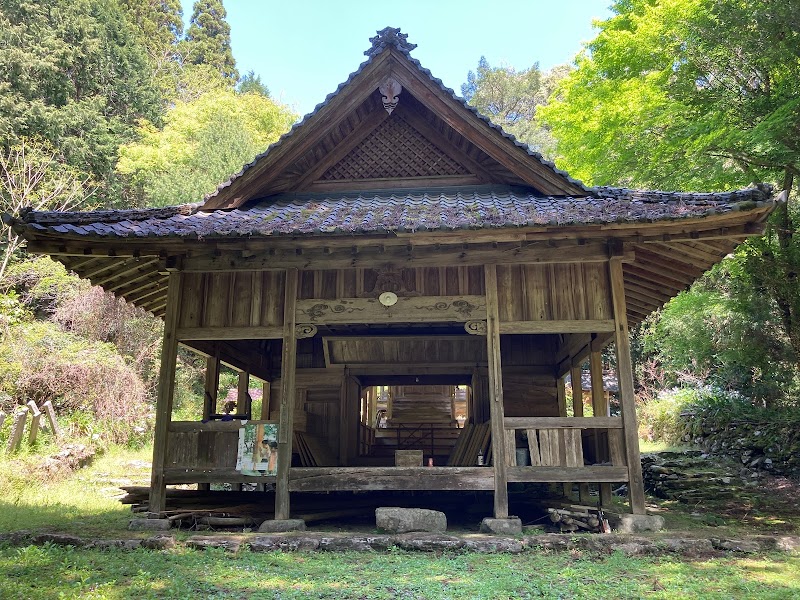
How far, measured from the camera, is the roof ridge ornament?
31.8ft

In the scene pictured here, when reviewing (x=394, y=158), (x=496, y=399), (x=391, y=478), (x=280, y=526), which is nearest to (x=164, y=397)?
(x=280, y=526)

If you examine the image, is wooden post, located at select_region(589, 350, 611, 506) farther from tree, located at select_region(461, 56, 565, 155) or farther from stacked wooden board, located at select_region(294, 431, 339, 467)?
tree, located at select_region(461, 56, 565, 155)

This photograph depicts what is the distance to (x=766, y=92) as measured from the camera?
1435 centimetres

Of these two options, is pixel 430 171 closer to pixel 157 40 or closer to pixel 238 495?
pixel 238 495

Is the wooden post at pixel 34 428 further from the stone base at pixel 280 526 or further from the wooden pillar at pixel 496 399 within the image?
the wooden pillar at pixel 496 399

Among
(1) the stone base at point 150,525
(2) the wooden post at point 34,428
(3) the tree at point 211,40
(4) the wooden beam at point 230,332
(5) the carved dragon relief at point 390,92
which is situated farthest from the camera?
(3) the tree at point 211,40

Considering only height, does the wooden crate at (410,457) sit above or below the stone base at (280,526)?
above

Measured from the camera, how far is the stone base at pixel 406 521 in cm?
760

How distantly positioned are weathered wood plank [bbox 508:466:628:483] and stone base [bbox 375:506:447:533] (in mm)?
1221

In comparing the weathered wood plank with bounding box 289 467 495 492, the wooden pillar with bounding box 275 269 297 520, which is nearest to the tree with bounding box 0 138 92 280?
the wooden pillar with bounding box 275 269 297 520

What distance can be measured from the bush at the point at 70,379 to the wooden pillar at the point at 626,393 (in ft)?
51.6

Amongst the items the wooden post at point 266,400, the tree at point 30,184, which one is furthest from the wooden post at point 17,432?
the tree at point 30,184

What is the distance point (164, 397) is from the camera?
8.58 metres

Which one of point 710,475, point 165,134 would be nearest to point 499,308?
point 710,475
